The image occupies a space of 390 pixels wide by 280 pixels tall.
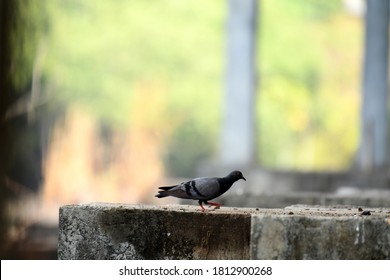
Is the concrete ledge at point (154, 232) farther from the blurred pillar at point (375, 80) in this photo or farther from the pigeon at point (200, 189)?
the blurred pillar at point (375, 80)

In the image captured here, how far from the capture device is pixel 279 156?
Answer: 40812mm

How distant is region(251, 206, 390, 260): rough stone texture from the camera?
14.4ft

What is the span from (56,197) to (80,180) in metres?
5.30

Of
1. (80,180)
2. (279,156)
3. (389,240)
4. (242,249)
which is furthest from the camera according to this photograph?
(279,156)

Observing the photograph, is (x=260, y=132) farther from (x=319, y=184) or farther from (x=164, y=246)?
(x=164, y=246)

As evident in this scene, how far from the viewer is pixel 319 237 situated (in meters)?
4.45

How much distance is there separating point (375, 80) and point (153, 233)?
570 inches

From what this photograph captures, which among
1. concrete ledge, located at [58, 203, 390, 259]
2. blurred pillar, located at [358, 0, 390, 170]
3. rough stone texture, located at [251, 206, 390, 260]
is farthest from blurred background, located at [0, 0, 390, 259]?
rough stone texture, located at [251, 206, 390, 260]

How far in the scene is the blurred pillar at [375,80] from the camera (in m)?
18.9

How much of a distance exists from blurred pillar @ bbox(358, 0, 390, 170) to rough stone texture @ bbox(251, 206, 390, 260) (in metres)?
14.4

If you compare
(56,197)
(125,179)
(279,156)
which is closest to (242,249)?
(56,197)

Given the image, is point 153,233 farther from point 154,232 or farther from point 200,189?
point 200,189

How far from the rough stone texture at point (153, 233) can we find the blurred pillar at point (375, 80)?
1392cm

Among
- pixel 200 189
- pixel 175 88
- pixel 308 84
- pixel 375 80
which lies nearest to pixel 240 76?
pixel 375 80
